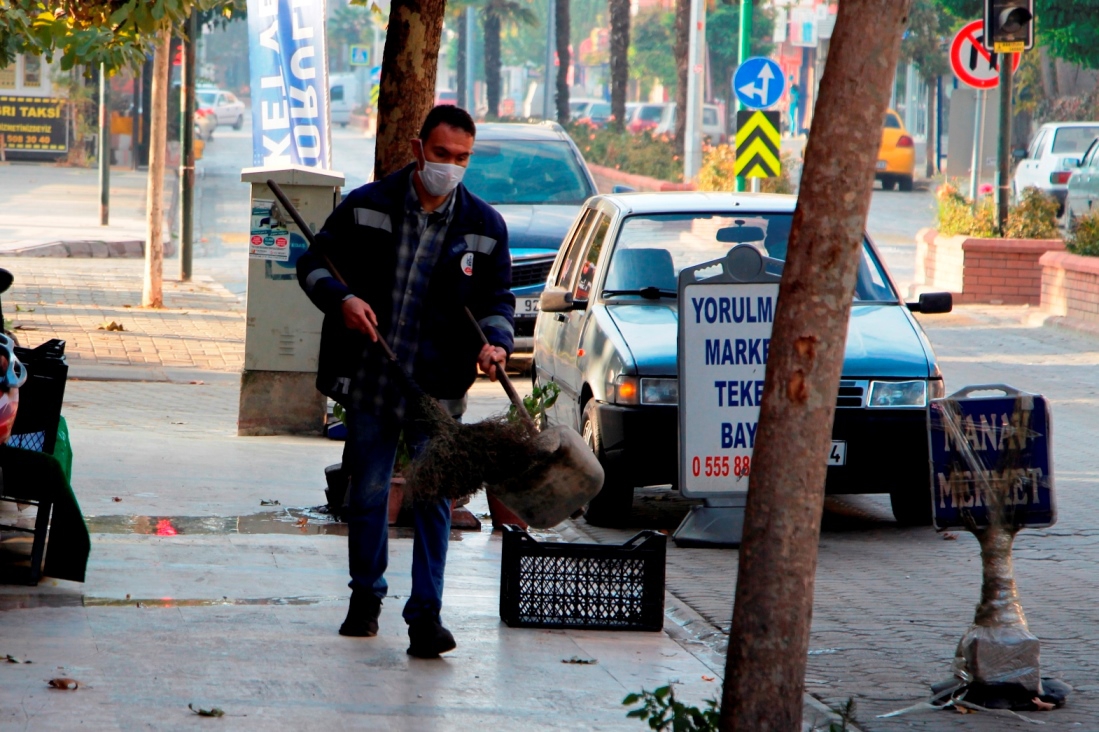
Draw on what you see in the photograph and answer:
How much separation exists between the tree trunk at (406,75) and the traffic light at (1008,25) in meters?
11.6

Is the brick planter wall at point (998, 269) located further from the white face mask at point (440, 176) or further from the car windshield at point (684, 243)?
the white face mask at point (440, 176)

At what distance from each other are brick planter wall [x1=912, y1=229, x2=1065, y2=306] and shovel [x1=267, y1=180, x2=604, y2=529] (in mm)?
15013

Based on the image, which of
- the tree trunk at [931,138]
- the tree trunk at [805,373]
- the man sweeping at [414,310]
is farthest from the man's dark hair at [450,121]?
the tree trunk at [931,138]

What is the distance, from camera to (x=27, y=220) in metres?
26.1

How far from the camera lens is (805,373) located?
367 cm

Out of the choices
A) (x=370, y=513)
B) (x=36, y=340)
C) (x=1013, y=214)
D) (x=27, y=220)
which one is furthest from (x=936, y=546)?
(x=27, y=220)

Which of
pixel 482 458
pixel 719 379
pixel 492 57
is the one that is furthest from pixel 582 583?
pixel 492 57

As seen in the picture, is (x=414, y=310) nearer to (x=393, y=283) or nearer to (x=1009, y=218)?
(x=393, y=283)

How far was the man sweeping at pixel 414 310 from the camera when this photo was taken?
205 inches

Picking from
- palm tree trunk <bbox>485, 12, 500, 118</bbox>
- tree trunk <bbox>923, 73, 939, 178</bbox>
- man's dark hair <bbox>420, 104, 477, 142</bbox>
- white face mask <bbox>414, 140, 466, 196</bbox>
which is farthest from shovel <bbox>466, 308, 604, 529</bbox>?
palm tree trunk <bbox>485, 12, 500, 118</bbox>

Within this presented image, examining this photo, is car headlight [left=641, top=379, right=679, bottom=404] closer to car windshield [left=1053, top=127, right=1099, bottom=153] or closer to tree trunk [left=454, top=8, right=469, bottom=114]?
car windshield [left=1053, top=127, right=1099, bottom=153]

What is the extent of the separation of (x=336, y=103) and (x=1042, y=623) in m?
84.3

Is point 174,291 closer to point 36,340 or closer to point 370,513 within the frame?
point 36,340

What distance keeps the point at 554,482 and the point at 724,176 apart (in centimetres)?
1931
